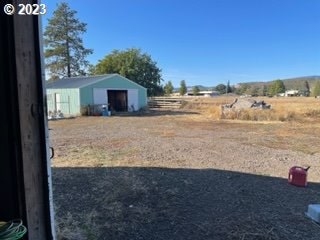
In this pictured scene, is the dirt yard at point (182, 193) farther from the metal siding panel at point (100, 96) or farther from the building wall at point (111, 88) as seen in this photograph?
the metal siding panel at point (100, 96)

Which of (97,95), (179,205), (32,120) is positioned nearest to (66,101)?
(97,95)

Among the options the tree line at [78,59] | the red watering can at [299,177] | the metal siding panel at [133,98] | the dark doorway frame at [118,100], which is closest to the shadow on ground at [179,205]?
the red watering can at [299,177]

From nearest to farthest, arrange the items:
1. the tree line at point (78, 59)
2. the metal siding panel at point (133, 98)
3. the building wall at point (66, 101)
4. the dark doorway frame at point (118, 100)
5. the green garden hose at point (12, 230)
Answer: the green garden hose at point (12, 230), the building wall at point (66, 101), the dark doorway frame at point (118, 100), the metal siding panel at point (133, 98), the tree line at point (78, 59)

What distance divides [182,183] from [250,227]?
168 cm

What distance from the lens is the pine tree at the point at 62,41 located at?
3762 cm

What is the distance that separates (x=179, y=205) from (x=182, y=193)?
1.49 feet

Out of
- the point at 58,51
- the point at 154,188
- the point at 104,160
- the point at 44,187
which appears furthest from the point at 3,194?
the point at 58,51

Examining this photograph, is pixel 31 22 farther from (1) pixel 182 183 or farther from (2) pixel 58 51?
(2) pixel 58 51

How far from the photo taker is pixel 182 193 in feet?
14.3

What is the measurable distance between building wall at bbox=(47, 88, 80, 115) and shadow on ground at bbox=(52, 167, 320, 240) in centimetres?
1549

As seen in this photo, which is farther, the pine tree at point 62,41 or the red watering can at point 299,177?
the pine tree at point 62,41

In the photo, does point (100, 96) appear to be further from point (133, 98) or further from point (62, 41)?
point (62, 41)

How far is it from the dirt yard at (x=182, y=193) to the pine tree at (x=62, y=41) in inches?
1281

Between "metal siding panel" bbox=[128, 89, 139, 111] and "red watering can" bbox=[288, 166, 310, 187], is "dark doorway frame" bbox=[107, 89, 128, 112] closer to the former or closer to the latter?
"metal siding panel" bbox=[128, 89, 139, 111]
